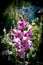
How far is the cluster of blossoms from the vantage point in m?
2.45

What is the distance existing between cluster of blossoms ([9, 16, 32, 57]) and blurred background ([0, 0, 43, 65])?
0.07m

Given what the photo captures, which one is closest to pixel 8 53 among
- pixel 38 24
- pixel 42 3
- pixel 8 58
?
pixel 8 58

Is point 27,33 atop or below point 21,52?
atop

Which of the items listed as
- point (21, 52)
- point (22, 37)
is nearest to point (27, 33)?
point (22, 37)

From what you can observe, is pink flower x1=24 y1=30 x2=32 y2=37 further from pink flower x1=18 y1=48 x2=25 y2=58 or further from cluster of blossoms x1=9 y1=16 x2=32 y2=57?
pink flower x1=18 y1=48 x2=25 y2=58

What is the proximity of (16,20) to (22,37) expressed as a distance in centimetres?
28

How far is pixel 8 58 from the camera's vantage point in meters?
2.63

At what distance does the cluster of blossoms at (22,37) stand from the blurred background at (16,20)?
69mm

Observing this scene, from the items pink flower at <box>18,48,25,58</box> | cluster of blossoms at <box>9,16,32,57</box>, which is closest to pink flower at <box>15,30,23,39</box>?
cluster of blossoms at <box>9,16,32,57</box>

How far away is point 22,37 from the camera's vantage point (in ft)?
8.02

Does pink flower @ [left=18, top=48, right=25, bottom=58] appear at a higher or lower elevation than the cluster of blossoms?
lower

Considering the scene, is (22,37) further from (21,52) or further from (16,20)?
(16,20)

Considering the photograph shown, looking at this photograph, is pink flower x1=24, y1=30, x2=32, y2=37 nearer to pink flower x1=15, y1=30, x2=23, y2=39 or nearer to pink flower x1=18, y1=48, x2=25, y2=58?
pink flower x1=15, y1=30, x2=23, y2=39

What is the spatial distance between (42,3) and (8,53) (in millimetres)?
667
